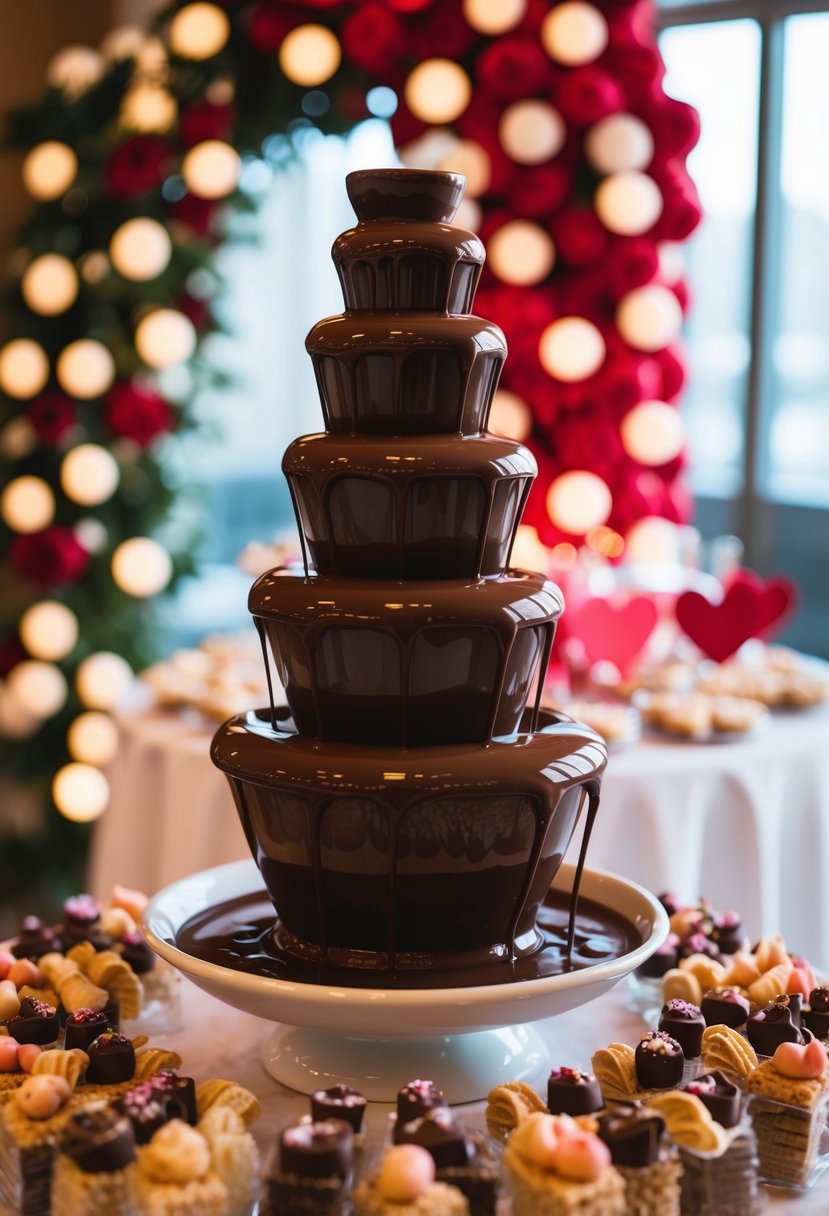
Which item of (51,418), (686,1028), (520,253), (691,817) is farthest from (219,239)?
(686,1028)

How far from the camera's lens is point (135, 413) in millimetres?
4125

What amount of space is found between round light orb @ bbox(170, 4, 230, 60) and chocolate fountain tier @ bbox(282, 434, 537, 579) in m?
2.79

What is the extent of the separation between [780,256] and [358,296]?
154 inches

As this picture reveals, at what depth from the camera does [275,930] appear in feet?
4.95

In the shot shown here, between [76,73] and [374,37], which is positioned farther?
[76,73]

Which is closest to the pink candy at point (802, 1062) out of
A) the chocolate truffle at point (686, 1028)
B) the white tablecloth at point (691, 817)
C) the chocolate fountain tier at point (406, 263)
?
the chocolate truffle at point (686, 1028)

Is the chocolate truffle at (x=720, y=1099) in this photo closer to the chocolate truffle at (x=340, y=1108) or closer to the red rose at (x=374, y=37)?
the chocolate truffle at (x=340, y=1108)

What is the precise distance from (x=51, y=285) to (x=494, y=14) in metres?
1.45

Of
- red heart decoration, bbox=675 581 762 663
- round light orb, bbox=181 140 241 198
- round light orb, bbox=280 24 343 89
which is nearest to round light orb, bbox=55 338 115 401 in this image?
round light orb, bbox=181 140 241 198

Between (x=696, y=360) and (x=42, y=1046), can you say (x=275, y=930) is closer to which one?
(x=42, y=1046)

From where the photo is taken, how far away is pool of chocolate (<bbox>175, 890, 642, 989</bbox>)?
4.44ft

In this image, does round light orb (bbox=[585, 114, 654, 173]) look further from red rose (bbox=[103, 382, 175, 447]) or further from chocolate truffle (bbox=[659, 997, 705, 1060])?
chocolate truffle (bbox=[659, 997, 705, 1060])

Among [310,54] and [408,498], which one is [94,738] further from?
[408,498]

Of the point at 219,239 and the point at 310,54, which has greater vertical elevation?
the point at 310,54
